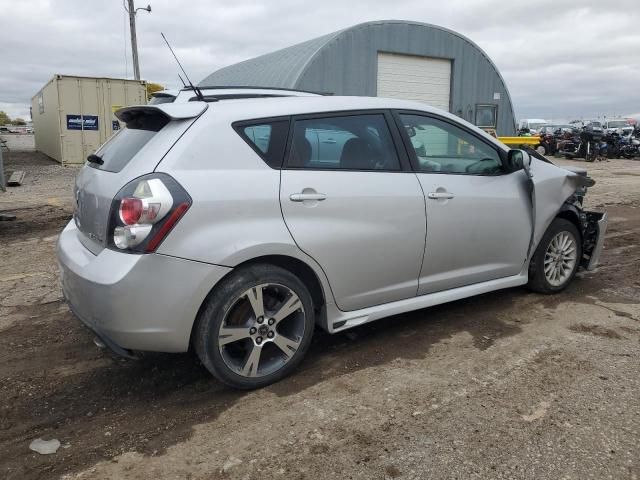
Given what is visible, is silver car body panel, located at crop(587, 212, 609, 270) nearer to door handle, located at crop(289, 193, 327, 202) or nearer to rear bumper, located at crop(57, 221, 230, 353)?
door handle, located at crop(289, 193, 327, 202)

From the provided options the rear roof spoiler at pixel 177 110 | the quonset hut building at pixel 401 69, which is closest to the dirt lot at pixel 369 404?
the rear roof spoiler at pixel 177 110

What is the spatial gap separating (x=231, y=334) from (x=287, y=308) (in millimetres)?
Answer: 352

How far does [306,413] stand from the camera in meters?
2.84

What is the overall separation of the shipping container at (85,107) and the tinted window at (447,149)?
1659cm

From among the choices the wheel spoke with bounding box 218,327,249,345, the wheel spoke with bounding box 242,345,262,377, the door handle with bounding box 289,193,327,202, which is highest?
the door handle with bounding box 289,193,327,202

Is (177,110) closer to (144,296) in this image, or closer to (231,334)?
(144,296)

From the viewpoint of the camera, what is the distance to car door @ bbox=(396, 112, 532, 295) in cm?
365

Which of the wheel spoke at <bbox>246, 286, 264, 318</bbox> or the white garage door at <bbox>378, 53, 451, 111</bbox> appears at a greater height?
the white garage door at <bbox>378, 53, 451, 111</bbox>

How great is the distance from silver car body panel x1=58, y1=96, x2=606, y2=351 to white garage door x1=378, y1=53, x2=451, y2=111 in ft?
45.2

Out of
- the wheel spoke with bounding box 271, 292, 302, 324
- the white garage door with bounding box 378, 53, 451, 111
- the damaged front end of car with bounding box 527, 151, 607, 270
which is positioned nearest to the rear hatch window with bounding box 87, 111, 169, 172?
the wheel spoke with bounding box 271, 292, 302, 324

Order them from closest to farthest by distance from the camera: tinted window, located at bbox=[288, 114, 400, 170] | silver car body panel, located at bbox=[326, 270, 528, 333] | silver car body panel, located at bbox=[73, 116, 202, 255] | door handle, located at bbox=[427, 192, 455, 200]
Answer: silver car body panel, located at bbox=[73, 116, 202, 255] → tinted window, located at bbox=[288, 114, 400, 170] → silver car body panel, located at bbox=[326, 270, 528, 333] → door handle, located at bbox=[427, 192, 455, 200]

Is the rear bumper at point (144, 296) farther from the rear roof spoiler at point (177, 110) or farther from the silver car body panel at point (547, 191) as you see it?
the silver car body panel at point (547, 191)

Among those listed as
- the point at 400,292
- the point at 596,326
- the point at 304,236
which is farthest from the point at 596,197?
the point at 304,236

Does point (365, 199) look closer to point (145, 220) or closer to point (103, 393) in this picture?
point (145, 220)
